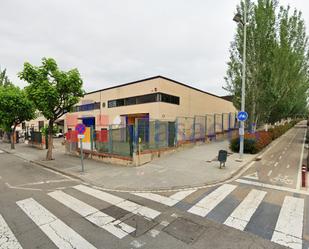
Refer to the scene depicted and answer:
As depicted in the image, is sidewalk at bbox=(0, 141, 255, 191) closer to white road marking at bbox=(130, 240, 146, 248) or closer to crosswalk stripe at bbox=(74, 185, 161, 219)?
crosswalk stripe at bbox=(74, 185, 161, 219)

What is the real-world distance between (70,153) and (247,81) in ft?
55.3

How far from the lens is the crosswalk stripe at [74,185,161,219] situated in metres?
5.32

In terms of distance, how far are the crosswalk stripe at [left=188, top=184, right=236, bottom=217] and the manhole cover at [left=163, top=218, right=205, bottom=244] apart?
0.66m

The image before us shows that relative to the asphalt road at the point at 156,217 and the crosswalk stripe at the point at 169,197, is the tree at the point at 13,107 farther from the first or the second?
the crosswalk stripe at the point at 169,197

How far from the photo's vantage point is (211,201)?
6137mm

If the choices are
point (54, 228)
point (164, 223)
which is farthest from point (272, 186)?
point (54, 228)

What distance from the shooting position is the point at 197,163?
11547 mm

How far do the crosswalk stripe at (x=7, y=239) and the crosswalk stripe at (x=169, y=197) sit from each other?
3.74 metres

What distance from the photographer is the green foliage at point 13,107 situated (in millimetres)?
20119

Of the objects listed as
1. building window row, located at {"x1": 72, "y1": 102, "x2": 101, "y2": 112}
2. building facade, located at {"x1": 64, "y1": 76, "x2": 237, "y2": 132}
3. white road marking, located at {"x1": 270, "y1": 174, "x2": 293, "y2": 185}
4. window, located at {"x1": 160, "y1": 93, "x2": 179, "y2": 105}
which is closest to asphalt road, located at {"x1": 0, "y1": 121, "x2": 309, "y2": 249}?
white road marking, located at {"x1": 270, "y1": 174, "x2": 293, "y2": 185}

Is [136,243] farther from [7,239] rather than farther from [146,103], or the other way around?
[146,103]

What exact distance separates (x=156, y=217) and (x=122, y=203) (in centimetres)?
149

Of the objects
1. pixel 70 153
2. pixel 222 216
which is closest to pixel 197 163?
pixel 222 216

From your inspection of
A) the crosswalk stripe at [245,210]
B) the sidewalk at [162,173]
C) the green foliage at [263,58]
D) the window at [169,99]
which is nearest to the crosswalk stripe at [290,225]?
the crosswalk stripe at [245,210]
